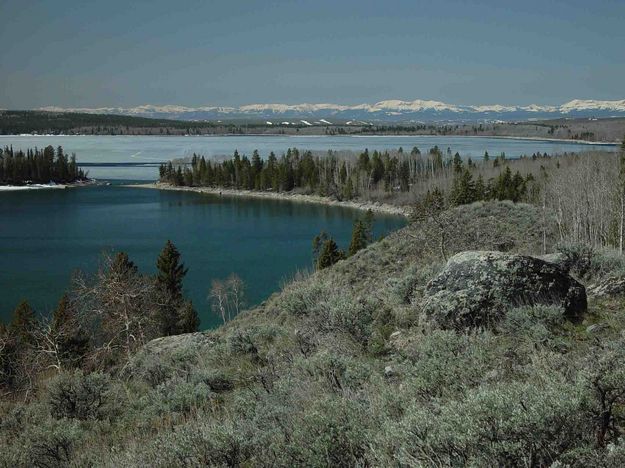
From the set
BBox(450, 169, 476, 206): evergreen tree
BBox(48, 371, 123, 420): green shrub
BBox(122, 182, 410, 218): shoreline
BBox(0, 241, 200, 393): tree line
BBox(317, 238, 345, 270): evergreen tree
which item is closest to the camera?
BBox(48, 371, 123, 420): green shrub

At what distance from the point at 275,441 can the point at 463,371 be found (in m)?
1.83

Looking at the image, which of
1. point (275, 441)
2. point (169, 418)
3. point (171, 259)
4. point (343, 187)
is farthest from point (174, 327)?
point (343, 187)

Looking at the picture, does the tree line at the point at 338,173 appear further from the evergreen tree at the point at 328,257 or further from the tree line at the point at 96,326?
the tree line at the point at 96,326

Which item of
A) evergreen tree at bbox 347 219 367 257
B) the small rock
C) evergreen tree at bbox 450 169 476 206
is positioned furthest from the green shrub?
evergreen tree at bbox 450 169 476 206

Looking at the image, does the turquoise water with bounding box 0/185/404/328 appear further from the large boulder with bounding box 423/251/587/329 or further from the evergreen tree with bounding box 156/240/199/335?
the large boulder with bounding box 423/251/587/329

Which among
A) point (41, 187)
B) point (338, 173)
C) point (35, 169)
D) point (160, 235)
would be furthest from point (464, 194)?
point (35, 169)

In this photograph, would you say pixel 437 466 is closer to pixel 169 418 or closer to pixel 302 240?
pixel 169 418

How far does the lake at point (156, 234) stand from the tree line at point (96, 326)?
11.1 ft

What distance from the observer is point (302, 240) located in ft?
186

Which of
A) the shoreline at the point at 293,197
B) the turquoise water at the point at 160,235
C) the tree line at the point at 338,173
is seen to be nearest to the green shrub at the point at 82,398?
the turquoise water at the point at 160,235

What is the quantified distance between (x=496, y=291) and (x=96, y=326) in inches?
940

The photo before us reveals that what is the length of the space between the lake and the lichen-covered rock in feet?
84.4

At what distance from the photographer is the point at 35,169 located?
118312mm

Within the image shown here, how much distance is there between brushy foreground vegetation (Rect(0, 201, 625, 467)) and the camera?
11.4 ft
